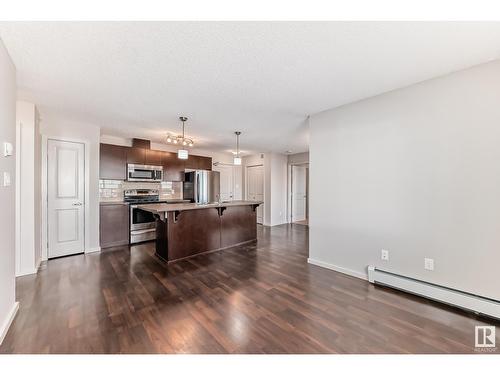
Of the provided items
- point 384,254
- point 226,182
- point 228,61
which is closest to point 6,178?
point 228,61

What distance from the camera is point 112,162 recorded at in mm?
4375

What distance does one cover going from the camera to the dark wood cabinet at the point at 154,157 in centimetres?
488

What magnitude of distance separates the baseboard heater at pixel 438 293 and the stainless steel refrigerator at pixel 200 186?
413 centimetres

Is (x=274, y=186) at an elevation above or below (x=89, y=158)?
below

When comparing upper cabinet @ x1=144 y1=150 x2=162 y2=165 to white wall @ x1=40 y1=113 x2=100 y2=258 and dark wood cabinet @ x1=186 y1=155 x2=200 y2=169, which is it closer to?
dark wood cabinet @ x1=186 y1=155 x2=200 y2=169

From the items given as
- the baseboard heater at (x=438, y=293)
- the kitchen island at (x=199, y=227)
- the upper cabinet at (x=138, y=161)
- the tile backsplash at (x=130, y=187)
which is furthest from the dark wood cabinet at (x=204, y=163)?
the baseboard heater at (x=438, y=293)

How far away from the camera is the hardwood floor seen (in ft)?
5.08

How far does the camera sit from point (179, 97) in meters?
2.68

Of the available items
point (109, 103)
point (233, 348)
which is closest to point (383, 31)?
point (233, 348)

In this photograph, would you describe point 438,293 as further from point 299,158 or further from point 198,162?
point 198,162

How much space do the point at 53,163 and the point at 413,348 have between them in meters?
5.21

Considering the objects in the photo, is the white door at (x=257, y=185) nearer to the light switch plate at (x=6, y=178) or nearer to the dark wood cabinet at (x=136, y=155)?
the dark wood cabinet at (x=136, y=155)

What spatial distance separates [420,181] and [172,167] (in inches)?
196
